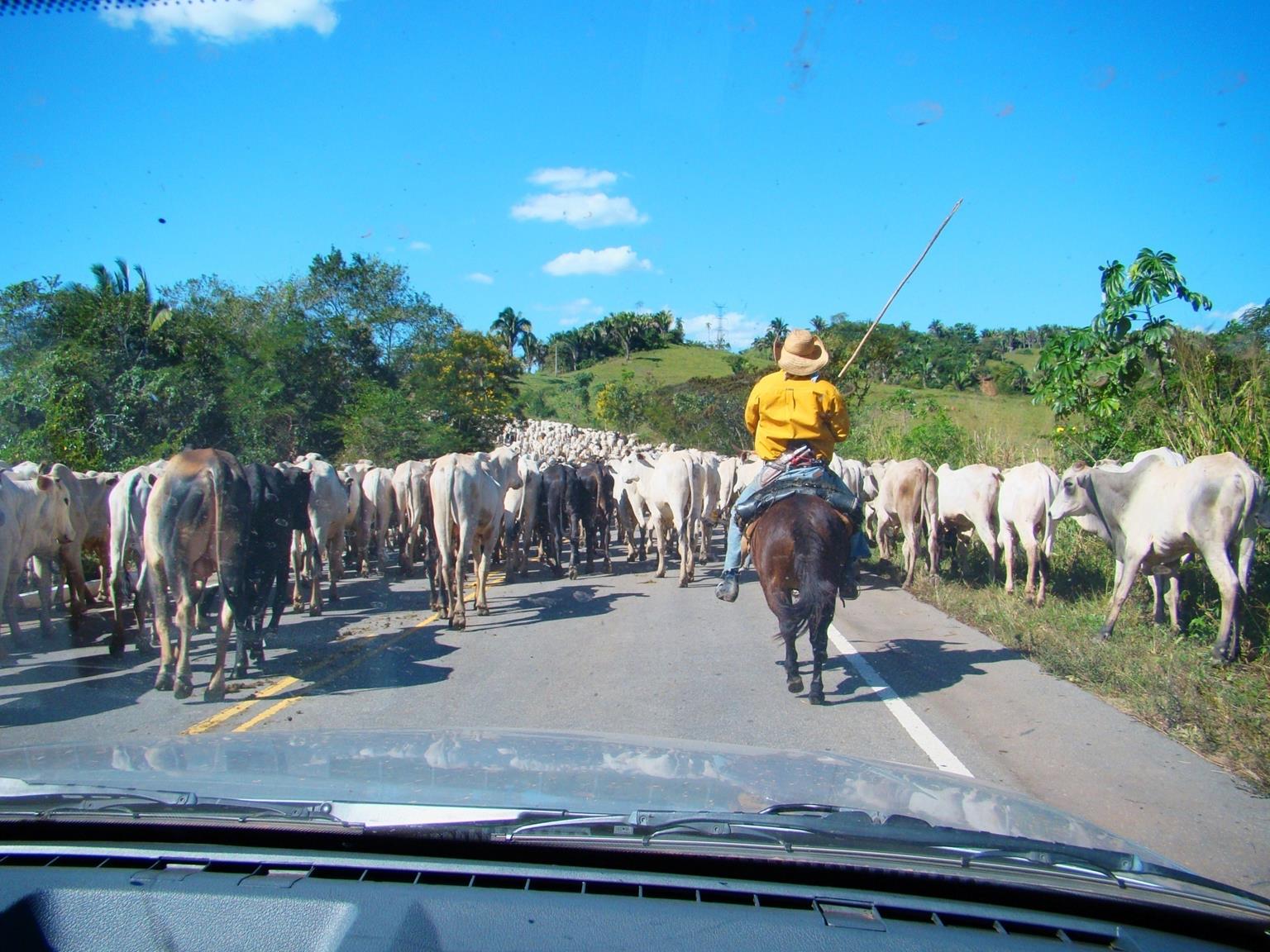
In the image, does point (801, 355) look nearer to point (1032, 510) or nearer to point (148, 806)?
point (1032, 510)

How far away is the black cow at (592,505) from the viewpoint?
17984mm

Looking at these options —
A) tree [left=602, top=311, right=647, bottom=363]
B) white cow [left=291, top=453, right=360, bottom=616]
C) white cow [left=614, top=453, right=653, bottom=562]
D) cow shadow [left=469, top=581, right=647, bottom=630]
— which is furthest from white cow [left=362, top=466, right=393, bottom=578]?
tree [left=602, top=311, right=647, bottom=363]

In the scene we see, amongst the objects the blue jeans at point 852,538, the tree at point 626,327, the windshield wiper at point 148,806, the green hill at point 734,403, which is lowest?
the windshield wiper at point 148,806

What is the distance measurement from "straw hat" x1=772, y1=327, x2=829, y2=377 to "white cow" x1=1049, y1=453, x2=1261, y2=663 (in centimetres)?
354

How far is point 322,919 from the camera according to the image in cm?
235

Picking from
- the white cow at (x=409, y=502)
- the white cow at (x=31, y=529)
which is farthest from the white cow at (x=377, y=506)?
the white cow at (x=31, y=529)

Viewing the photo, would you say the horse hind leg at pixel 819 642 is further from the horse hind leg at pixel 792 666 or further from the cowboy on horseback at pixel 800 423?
the cowboy on horseback at pixel 800 423

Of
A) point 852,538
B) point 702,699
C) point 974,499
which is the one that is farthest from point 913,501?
point 702,699

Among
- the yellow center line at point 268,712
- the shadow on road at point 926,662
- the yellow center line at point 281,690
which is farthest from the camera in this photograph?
the shadow on road at point 926,662

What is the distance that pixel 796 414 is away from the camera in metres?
8.64

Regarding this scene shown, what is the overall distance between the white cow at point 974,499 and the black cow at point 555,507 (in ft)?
21.5

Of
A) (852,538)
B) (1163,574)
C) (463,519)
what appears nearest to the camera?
(852,538)

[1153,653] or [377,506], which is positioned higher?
[377,506]

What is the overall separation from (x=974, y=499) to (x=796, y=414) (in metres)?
6.55
